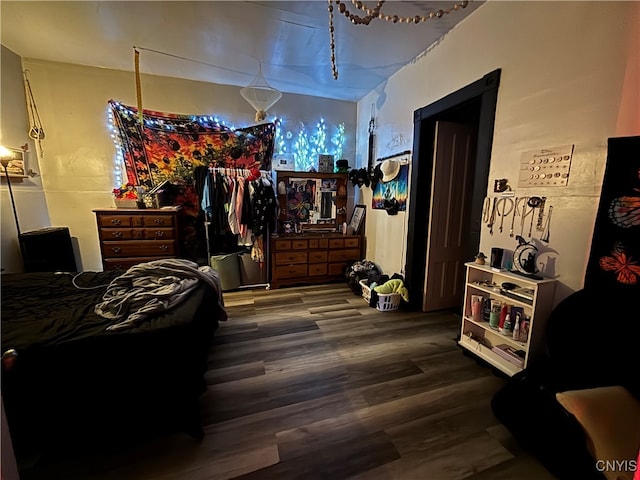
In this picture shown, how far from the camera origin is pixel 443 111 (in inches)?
100.0

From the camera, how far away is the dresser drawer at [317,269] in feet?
12.6

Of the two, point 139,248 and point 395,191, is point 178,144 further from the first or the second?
point 395,191

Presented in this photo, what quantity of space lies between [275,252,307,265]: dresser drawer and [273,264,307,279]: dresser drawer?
72 mm

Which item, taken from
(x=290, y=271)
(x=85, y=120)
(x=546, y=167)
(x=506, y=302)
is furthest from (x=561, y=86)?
(x=85, y=120)

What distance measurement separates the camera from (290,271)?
3.76 meters

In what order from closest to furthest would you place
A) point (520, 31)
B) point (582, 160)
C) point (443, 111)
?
point (582, 160) → point (520, 31) → point (443, 111)

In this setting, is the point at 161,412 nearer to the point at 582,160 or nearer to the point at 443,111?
the point at 582,160

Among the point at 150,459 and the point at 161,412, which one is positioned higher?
the point at 161,412

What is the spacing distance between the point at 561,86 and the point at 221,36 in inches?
110

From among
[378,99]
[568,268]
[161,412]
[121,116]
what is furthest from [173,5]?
[568,268]

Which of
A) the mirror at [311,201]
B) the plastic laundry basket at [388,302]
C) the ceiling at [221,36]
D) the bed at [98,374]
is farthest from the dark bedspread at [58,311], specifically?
the ceiling at [221,36]

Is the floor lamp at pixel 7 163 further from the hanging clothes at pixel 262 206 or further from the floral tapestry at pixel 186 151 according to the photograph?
the hanging clothes at pixel 262 206

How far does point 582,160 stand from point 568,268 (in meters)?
0.66

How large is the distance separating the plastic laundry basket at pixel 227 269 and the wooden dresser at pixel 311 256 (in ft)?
1.63
